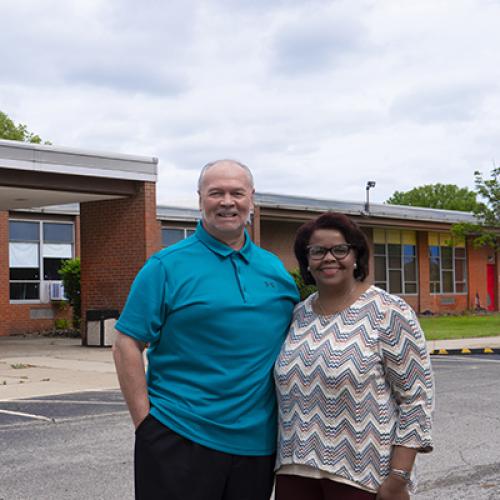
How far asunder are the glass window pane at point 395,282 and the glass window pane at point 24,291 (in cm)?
1475

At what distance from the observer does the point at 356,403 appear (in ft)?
10.4

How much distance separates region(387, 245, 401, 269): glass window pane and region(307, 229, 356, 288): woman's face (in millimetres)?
32548

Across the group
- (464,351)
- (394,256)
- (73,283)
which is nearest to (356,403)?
(464,351)

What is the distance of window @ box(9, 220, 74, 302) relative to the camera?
26234 mm

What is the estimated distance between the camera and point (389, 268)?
3547 cm

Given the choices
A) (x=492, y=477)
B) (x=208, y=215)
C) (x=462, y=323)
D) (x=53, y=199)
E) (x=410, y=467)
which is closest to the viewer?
(x=410, y=467)

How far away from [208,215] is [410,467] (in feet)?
3.95

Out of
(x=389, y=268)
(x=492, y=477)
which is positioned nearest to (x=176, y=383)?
(x=492, y=477)

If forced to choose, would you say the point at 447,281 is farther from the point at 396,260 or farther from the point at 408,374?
the point at 408,374

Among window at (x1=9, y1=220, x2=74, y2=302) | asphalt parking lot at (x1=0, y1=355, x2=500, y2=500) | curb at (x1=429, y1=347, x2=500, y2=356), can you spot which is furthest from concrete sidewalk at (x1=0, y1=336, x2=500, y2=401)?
window at (x1=9, y1=220, x2=74, y2=302)

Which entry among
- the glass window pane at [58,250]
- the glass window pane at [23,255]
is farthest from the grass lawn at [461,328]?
the glass window pane at [23,255]

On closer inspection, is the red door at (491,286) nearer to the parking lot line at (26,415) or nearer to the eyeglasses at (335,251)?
the parking lot line at (26,415)

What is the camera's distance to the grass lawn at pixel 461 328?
23.1 metres

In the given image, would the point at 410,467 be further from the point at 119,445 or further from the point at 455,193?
the point at 455,193
